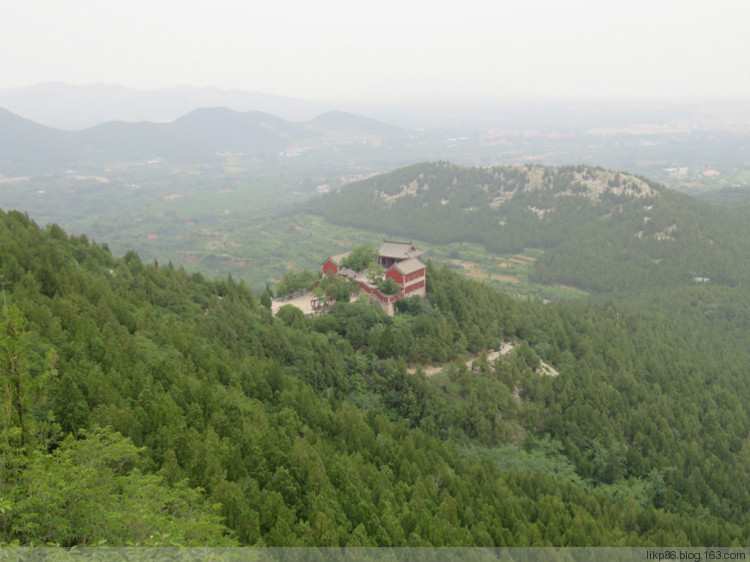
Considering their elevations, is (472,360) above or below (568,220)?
above

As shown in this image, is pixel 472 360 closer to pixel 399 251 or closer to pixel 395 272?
pixel 395 272

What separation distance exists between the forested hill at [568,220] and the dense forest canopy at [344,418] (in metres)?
41.8

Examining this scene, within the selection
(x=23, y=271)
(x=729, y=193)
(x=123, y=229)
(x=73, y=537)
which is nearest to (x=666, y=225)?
(x=729, y=193)

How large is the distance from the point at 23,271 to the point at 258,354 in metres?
15.1

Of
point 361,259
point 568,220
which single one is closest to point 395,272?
point 361,259

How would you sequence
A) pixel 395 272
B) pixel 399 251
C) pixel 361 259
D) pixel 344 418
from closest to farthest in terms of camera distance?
pixel 344 418, pixel 395 272, pixel 361 259, pixel 399 251

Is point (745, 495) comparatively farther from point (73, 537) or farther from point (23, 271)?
point (23, 271)

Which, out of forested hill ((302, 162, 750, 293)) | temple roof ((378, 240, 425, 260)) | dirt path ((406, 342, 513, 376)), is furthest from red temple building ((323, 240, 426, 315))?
forested hill ((302, 162, 750, 293))

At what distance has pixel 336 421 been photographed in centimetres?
3136

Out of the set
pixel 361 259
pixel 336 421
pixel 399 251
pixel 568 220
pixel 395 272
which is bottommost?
pixel 568 220

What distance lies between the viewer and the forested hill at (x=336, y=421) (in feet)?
56.2

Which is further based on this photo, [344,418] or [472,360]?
[472,360]

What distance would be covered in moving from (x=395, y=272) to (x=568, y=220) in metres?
95.3

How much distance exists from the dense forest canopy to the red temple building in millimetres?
1598
